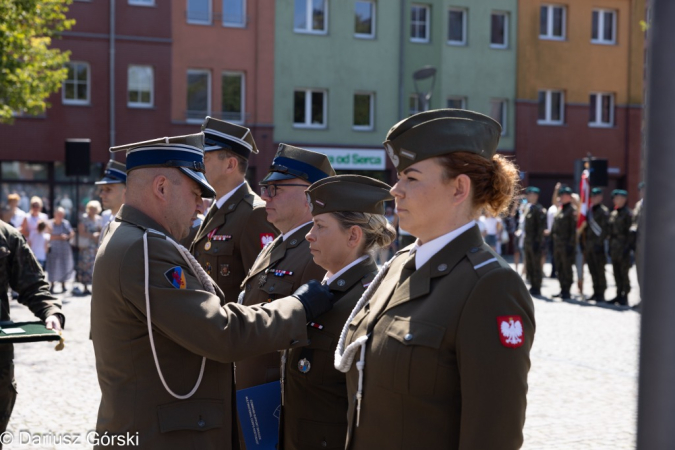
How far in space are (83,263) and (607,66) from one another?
84.3 ft

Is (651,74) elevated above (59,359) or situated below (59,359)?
above

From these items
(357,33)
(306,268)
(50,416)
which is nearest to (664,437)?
(306,268)

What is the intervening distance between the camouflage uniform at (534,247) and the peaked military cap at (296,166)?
556 inches

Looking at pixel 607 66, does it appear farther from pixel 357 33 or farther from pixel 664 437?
pixel 664 437

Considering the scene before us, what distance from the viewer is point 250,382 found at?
4395 mm

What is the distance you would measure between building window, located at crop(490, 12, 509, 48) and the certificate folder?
32.1 metres

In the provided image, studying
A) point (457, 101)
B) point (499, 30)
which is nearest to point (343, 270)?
point (457, 101)

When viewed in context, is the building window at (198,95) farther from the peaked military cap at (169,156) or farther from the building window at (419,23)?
the peaked military cap at (169,156)

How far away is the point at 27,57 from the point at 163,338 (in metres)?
17.1

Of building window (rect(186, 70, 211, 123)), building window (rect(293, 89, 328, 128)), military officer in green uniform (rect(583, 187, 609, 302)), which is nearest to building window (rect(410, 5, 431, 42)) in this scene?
building window (rect(293, 89, 328, 128))

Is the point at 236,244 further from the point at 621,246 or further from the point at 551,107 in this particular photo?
the point at 551,107

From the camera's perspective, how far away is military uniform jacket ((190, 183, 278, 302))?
5.23m

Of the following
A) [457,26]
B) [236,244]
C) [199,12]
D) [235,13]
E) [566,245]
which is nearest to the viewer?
[236,244]

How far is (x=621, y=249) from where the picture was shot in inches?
670
